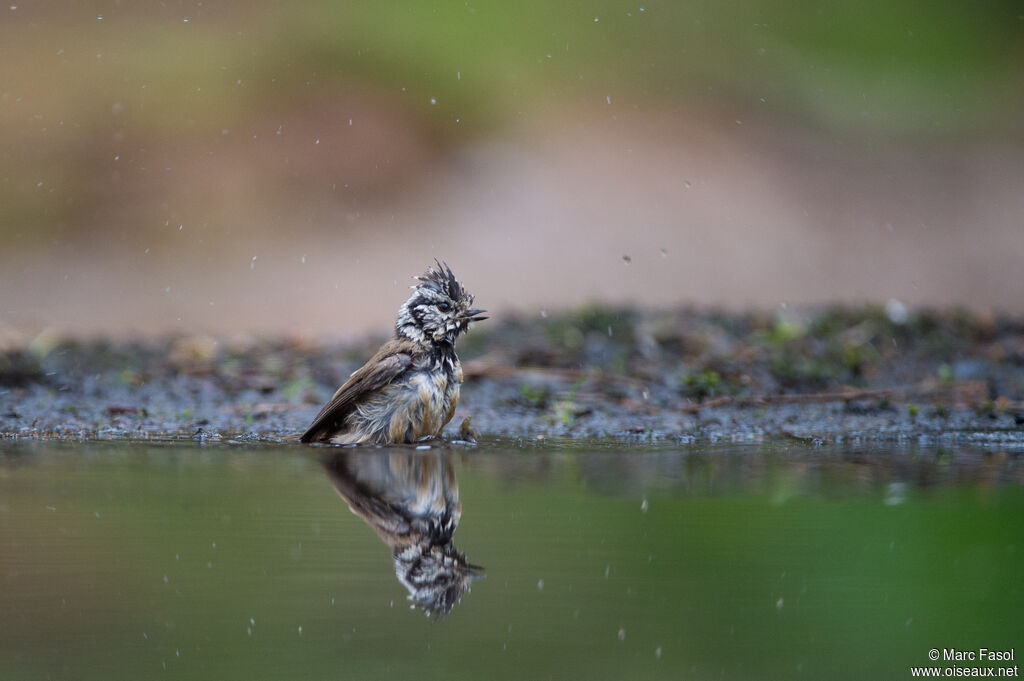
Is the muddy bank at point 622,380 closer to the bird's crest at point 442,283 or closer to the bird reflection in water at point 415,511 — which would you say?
the bird's crest at point 442,283

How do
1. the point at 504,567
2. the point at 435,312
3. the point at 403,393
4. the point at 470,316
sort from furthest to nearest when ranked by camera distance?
the point at 470,316
the point at 435,312
the point at 403,393
the point at 504,567

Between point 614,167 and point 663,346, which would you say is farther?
point 614,167

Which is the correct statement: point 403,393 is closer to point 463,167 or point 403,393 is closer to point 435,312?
point 435,312

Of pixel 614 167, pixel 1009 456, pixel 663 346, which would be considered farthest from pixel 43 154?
pixel 1009 456

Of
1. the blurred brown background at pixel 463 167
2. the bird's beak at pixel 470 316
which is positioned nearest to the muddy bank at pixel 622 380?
the bird's beak at pixel 470 316

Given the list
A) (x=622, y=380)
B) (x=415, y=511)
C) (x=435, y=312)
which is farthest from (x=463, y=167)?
(x=415, y=511)

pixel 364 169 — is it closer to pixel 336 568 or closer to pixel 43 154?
pixel 43 154

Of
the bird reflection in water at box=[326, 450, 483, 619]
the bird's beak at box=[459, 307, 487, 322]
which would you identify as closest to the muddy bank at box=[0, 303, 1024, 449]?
the bird's beak at box=[459, 307, 487, 322]
